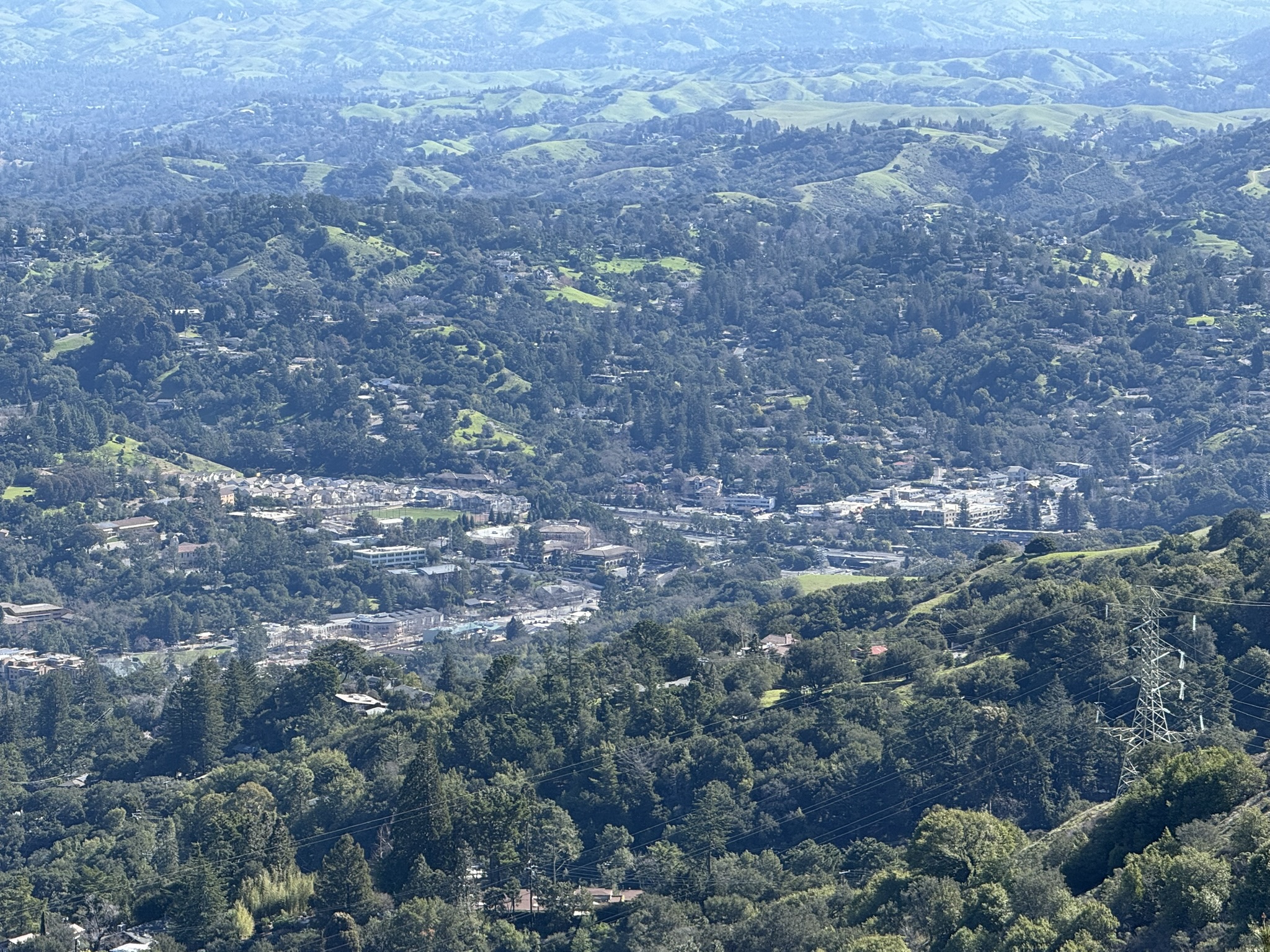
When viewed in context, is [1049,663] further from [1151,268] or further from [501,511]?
[1151,268]

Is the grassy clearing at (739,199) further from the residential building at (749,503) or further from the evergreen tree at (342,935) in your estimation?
the evergreen tree at (342,935)

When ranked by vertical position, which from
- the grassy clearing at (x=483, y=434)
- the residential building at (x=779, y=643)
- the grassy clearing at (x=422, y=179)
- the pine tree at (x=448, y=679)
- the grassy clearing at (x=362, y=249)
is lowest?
the grassy clearing at (x=422, y=179)

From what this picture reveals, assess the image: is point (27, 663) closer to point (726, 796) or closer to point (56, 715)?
point (56, 715)

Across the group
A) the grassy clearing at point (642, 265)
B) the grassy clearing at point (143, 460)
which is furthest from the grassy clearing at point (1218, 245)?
the grassy clearing at point (143, 460)

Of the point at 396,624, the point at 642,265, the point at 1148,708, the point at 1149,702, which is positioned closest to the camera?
the point at 1149,702

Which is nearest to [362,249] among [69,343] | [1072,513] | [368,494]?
[69,343]
